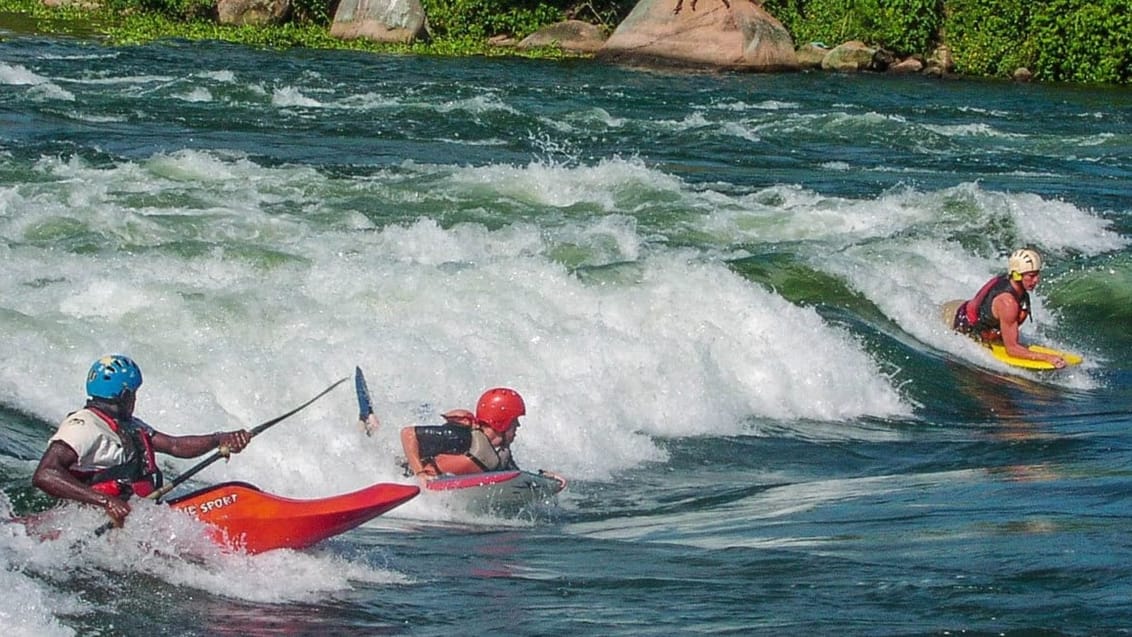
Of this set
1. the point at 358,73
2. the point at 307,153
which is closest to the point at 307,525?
the point at 307,153

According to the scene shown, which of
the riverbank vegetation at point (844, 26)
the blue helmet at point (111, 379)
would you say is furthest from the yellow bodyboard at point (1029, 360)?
the riverbank vegetation at point (844, 26)

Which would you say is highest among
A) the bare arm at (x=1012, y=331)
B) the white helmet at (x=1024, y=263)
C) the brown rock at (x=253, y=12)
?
the brown rock at (x=253, y=12)

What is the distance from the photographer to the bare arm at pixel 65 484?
23.0 ft

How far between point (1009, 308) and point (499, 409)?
5.99 meters

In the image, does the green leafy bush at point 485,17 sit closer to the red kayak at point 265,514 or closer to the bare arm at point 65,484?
the red kayak at point 265,514

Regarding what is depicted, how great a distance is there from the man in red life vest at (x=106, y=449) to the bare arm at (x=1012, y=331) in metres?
7.84

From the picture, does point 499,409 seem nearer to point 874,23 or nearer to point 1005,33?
point 1005,33

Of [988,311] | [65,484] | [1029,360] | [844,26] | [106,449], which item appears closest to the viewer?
[65,484]

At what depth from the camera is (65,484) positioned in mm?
7020

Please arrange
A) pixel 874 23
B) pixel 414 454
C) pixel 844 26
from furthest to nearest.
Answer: pixel 844 26 < pixel 874 23 < pixel 414 454

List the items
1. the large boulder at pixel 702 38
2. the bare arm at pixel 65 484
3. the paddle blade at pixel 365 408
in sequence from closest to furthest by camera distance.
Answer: the bare arm at pixel 65 484 → the paddle blade at pixel 365 408 → the large boulder at pixel 702 38

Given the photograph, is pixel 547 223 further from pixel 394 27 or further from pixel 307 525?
pixel 394 27

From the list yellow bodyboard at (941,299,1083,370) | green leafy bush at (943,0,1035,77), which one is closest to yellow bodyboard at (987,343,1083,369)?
yellow bodyboard at (941,299,1083,370)

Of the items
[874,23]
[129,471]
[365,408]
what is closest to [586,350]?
[365,408]
